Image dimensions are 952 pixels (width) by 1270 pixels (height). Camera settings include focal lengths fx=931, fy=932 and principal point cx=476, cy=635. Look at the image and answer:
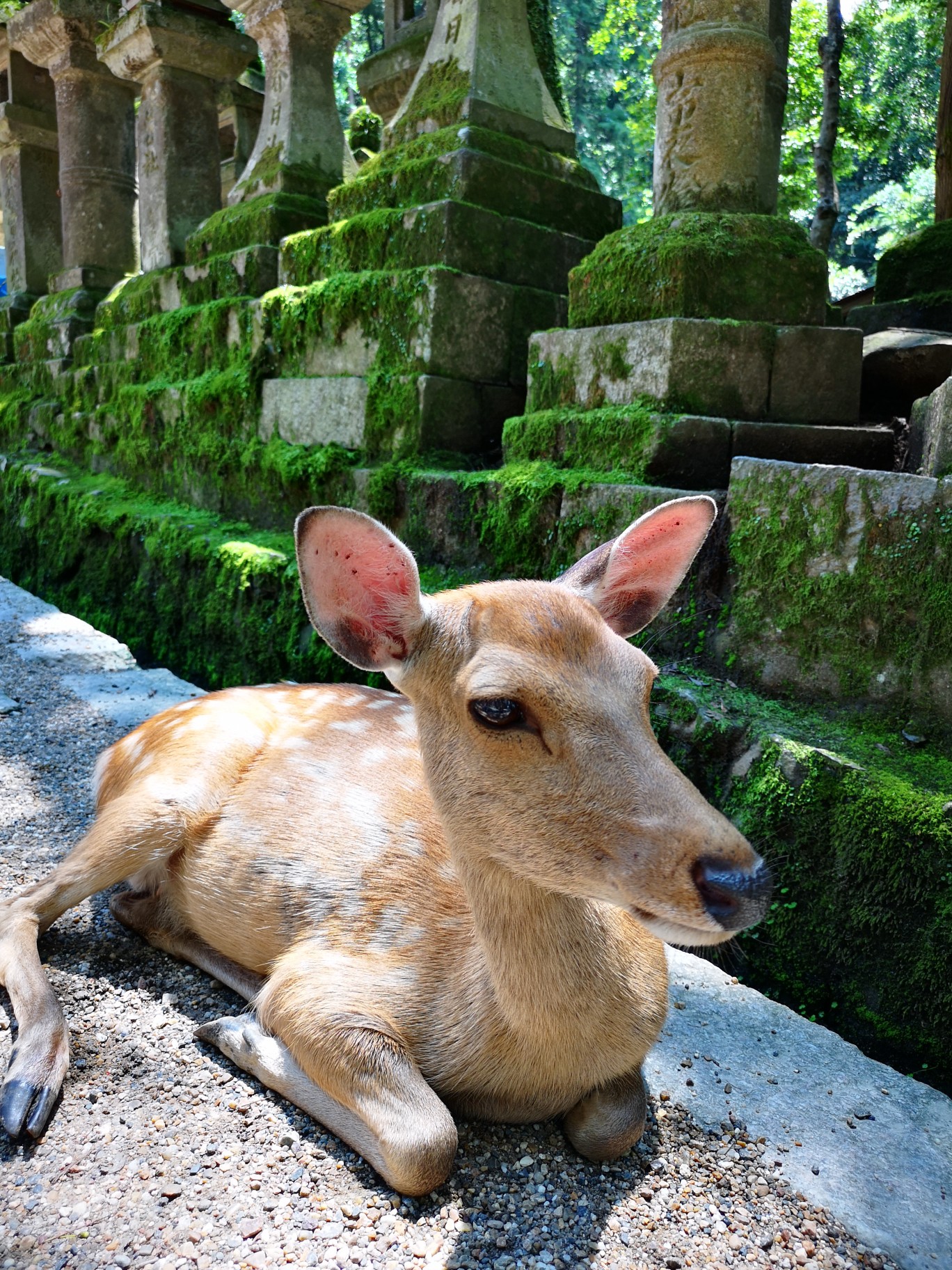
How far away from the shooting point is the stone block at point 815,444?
13.3ft

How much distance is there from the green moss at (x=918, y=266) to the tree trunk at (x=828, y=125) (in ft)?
21.1

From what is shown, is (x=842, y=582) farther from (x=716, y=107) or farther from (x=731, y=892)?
(x=716, y=107)

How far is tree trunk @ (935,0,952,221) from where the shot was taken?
7660mm

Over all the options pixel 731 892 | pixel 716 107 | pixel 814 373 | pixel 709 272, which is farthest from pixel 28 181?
pixel 731 892

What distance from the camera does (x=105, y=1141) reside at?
2.14m

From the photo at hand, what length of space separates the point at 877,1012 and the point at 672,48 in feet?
14.4

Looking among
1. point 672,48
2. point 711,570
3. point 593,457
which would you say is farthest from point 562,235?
point 711,570

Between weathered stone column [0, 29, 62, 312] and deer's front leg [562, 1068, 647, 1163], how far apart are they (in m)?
11.9

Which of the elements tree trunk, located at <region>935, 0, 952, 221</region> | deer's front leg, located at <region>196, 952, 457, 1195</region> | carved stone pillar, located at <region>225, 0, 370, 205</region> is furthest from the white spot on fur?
tree trunk, located at <region>935, 0, 952, 221</region>

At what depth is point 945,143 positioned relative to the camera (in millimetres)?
7754

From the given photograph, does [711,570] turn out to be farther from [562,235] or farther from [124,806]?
[562,235]

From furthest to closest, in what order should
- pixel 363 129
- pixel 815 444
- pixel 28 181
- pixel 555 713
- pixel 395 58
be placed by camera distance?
1. pixel 28 181
2. pixel 395 58
3. pixel 363 129
4. pixel 815 444
5. pixel 555 713

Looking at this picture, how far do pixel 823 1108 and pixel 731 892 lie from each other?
1.10 meters

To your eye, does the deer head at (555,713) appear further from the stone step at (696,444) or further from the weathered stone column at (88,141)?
the weathered stone column at (88,141)
